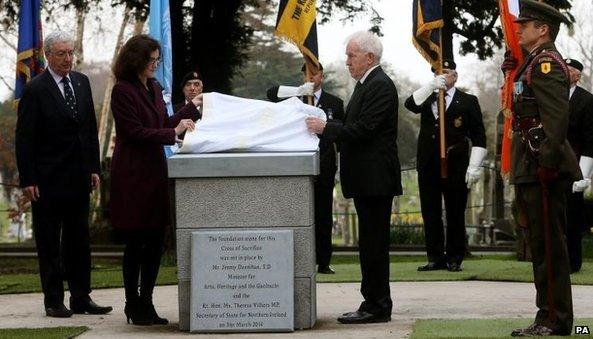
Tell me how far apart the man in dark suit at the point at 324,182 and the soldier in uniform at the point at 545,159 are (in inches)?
220

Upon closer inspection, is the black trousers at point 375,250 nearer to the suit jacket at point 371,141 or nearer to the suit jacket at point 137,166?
the suit jacket at point 371,141

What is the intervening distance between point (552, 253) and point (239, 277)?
A: 6.75 ft

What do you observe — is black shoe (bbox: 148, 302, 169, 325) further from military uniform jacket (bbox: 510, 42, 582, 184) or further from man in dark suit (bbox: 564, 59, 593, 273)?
man in dark suit (bbox: 564, 59, 593, 273)

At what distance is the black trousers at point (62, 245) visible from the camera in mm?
9734

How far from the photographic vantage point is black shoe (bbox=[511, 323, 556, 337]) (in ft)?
25.2

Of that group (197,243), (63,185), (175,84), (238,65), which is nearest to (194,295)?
(197,243)

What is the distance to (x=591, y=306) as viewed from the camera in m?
9.55

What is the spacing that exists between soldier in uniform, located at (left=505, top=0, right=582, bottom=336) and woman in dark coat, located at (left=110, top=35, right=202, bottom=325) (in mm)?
2332

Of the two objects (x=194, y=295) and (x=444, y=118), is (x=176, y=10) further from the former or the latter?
(x=194, y=295)

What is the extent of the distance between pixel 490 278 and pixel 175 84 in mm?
9441

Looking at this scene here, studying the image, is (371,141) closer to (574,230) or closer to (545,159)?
(545,159)

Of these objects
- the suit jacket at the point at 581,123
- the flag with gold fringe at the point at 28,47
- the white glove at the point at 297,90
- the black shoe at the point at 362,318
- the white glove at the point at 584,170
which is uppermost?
the flag with gold fringe at the point at 28,47

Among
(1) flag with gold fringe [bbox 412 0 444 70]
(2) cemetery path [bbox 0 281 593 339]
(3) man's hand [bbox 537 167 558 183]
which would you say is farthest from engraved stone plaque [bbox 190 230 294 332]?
(1) flag with gold fringe [bbox 412 0 444 70]

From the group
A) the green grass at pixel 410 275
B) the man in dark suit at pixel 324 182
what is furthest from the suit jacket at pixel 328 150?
the green grass at pixel 410 275
